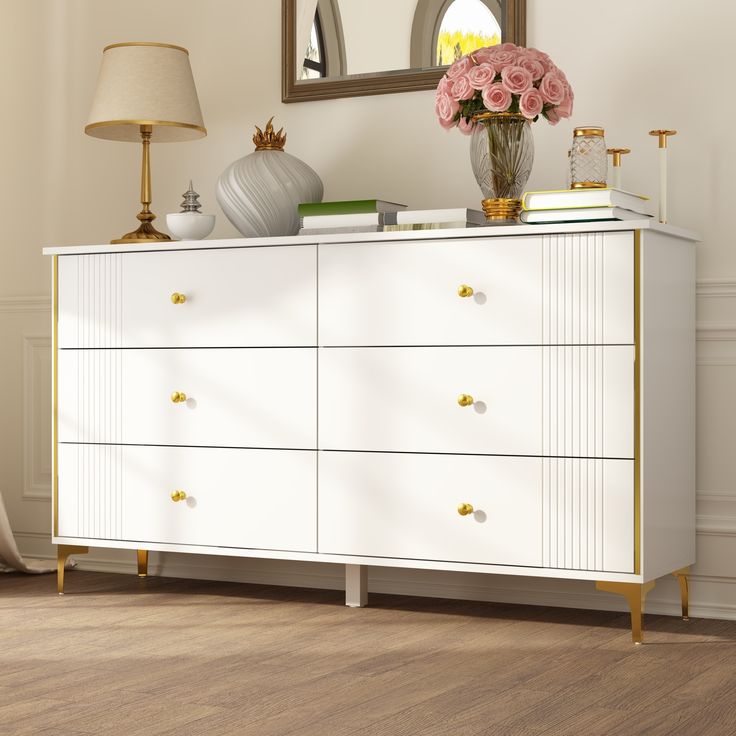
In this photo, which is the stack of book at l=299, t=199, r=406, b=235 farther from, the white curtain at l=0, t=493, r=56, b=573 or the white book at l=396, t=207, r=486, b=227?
the white curtain at l=0, t=493, r=56, b=573

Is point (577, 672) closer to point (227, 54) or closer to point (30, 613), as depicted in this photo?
point (30, 613)

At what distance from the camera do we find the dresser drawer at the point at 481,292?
2.48 meters

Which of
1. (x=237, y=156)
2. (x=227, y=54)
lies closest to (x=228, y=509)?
(x=237, y=156)

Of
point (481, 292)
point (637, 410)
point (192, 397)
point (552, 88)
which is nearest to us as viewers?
point (637, 410)

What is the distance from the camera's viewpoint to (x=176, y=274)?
2.92 m

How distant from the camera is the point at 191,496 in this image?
2895 millimetres

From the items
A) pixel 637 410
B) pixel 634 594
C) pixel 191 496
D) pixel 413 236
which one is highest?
pixel 413 236

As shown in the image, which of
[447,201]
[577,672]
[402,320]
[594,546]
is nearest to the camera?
[577,672]

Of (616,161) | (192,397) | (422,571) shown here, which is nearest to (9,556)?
(192,397)

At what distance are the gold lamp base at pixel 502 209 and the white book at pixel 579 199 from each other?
0.15 metres

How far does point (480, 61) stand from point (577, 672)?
1364mm

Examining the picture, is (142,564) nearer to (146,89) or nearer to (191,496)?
(191,496)

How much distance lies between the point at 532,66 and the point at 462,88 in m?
0.16

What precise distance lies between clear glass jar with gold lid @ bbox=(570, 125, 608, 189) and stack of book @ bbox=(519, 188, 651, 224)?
12 centimetres
